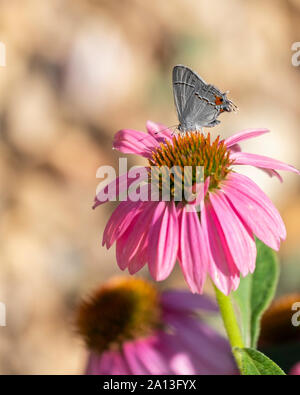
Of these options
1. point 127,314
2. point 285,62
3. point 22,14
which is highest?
point 22,14

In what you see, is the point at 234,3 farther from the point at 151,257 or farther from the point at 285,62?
the point at 151,257

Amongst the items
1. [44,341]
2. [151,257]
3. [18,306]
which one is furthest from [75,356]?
[151,257]

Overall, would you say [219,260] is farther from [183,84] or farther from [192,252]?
[183,84]

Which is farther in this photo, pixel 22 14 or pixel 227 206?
pixel 22 14
